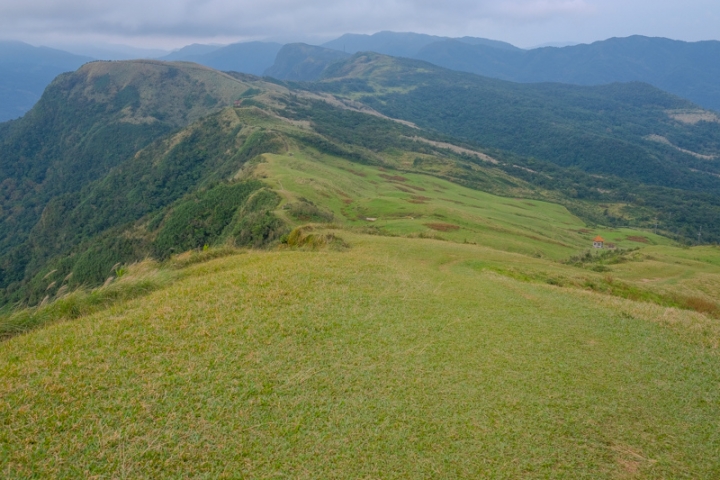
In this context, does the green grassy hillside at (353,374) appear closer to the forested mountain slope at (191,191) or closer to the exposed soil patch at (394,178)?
the forested mountain slope at (191,191)

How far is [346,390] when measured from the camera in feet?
35.0

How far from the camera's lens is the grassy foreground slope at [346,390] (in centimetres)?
844

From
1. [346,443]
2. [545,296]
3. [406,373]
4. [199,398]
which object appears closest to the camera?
[346,443]

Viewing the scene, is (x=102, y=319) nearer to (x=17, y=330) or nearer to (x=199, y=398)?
(x=17, y=330)

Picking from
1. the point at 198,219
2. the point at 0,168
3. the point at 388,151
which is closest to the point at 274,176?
the point at 198,219

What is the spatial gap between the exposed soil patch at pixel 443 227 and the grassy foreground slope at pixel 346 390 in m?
33.6

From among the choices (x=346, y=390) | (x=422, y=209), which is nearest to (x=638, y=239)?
(x=422, y=209)

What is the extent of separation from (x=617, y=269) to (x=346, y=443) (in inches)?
1268

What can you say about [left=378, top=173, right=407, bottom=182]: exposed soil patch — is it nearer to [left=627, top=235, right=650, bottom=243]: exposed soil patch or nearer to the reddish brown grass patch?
[left=627, top=235, right=650, bottom=243]: exposed soil patch

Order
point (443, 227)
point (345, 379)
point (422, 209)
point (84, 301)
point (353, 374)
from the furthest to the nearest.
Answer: point (422, 209) < point (443, 227) < point (84, 301) < point (353, 374) < point (345, 379)

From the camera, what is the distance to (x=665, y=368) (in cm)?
1338

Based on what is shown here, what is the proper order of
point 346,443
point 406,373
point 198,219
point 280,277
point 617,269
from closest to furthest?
point 346,443, point 406,373, point 280,277, point 617,269, point 198,219

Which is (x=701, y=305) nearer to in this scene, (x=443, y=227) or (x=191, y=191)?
(x=443, y=227)

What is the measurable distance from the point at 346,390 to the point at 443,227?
42.6 metres
